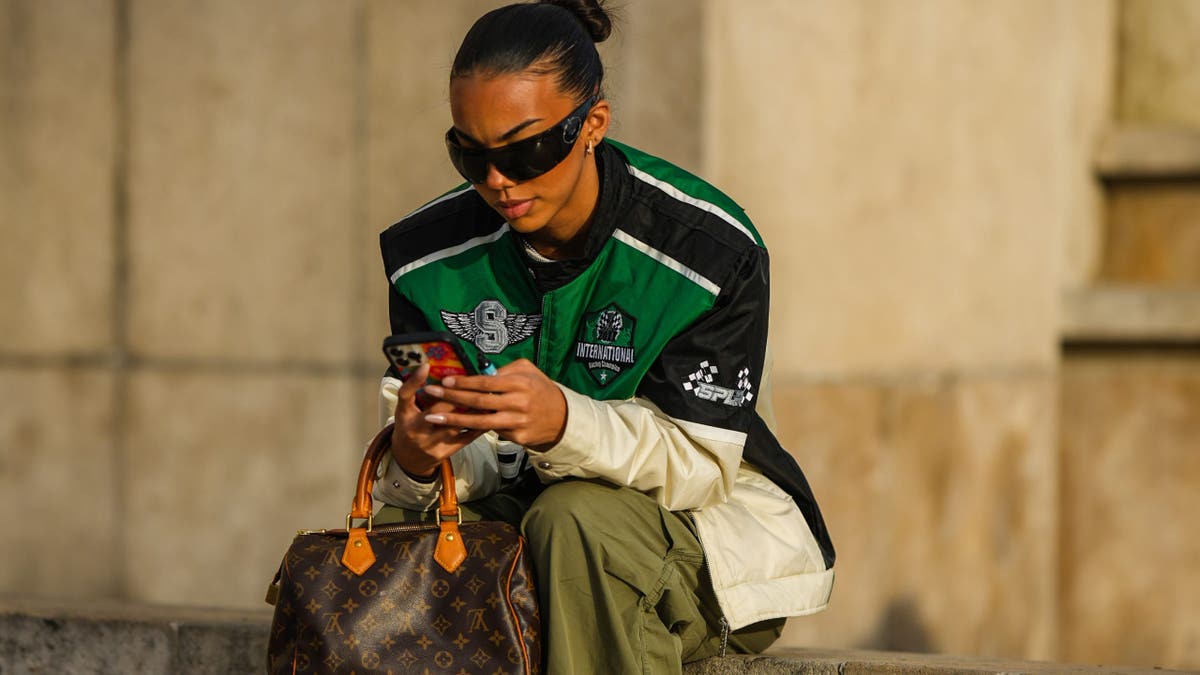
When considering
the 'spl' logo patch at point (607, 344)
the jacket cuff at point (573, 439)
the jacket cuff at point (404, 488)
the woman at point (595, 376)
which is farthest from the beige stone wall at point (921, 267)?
the jacket cuff at point (573, 439)

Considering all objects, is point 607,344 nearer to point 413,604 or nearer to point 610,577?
point 610,577

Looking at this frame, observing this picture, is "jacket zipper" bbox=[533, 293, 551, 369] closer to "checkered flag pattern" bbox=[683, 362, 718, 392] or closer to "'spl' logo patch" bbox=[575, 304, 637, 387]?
"'spl' logo patch" bbox=[575, 304, 637, 387]

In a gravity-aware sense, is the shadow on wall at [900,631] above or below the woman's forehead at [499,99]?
below

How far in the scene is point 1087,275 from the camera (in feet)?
26.1

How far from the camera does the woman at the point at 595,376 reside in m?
2.94

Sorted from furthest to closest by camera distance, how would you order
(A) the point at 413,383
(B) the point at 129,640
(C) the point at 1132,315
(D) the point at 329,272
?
(C) the point at 1132,315 < (D) the point at 329,272 < (B) the point at 129,640 < (A) the point at 413,383

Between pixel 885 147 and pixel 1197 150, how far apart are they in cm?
179

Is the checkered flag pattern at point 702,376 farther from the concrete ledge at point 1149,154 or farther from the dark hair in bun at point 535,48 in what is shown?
the concrete ledge at point 1149,154

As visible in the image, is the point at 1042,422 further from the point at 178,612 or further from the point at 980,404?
the point at 178,612

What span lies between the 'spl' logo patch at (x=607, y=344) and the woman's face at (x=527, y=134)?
193mm

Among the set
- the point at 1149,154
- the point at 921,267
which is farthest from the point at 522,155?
the point at 1149,154

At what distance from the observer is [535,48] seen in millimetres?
3090

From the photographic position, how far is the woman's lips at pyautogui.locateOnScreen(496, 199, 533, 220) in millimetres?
3152

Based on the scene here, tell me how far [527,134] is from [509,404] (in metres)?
0.54
